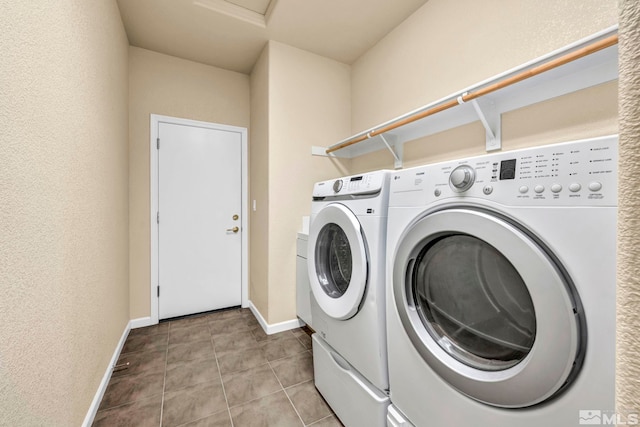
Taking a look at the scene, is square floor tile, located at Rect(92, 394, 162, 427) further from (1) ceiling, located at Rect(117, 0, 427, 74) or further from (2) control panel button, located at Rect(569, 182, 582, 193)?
(1) ceiling, located at Rect(117, 0, 427, 74)

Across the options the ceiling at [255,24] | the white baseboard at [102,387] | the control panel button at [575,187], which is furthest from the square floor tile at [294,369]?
the ceiling at [255,24]

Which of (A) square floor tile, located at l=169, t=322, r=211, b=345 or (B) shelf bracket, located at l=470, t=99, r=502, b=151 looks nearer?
(B) shelf bracket, located at l=470, t=99, r=502, b=151

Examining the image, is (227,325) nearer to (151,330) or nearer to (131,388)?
(151,330)

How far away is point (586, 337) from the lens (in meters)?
0.54

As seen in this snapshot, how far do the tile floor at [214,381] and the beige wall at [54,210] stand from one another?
0.23 m

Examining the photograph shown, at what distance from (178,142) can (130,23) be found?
95 cm

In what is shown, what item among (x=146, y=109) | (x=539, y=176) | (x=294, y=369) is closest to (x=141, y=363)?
(x=294, y=369)

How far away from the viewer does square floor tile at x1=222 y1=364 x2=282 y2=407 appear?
147cm

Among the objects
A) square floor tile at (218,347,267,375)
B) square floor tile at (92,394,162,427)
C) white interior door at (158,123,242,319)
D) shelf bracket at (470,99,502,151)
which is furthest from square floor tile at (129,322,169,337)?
shelf bracket at (470,99,502,151)

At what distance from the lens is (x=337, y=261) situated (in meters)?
1.43

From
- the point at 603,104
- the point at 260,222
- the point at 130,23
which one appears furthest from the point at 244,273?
the point at 603,104

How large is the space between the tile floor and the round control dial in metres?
1.28

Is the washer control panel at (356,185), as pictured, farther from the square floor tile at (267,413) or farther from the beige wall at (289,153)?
the square floor tile at (267,413)

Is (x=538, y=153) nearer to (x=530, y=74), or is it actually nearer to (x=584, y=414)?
(x=584, y=414)
